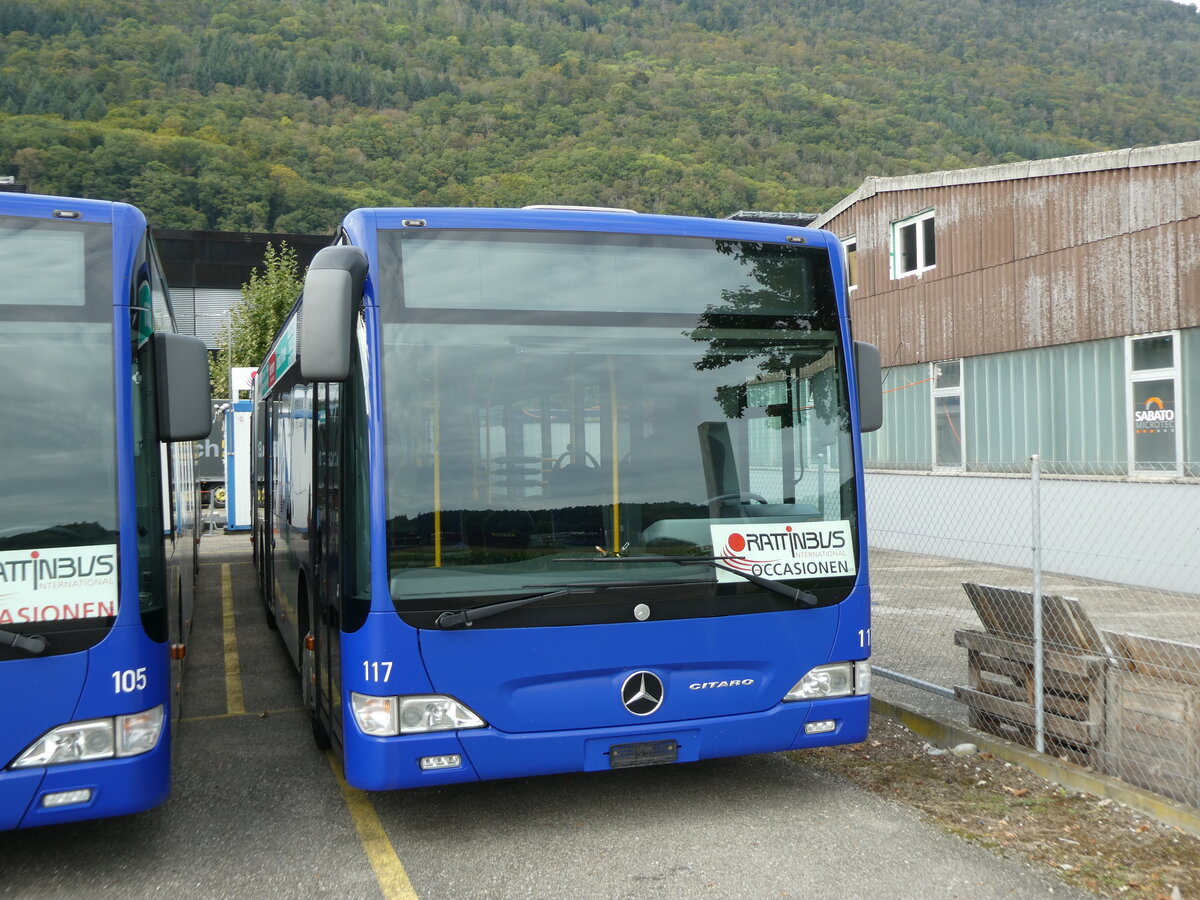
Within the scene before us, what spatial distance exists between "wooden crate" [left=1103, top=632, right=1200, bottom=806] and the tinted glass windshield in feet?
15.9

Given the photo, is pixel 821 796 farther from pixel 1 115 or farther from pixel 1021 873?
pixel 1 115

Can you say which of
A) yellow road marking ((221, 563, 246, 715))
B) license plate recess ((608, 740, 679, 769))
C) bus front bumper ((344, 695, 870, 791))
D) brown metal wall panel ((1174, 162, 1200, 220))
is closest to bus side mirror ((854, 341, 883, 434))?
bus front bumper ((344, 695, 870, 791))

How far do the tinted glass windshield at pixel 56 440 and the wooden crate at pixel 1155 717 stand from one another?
484cm

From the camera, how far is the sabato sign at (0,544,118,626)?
4.49 meters

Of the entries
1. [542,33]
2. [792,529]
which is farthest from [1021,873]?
[542,33]

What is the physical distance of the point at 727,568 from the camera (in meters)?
5.34

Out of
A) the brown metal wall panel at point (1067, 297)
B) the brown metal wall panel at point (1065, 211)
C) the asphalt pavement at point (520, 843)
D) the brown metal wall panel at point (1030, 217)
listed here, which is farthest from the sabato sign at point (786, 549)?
the brown metal wall panel at point (1030, 217)

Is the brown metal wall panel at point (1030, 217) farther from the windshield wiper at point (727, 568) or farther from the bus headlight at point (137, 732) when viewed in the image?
the bus headlight at point (137, 732)

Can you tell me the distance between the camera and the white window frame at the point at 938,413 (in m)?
18.1

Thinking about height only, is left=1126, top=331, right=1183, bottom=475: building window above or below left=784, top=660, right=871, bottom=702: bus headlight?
above

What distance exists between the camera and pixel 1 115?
74.3m

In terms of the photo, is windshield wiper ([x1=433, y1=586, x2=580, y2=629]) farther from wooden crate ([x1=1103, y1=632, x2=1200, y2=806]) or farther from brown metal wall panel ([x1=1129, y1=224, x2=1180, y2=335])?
brown metal wall panel ([x1=1129, y1=224, x2=1180, y2=335])

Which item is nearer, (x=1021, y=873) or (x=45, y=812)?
(x=45, y=812)

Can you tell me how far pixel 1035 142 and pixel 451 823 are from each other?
6788cm
